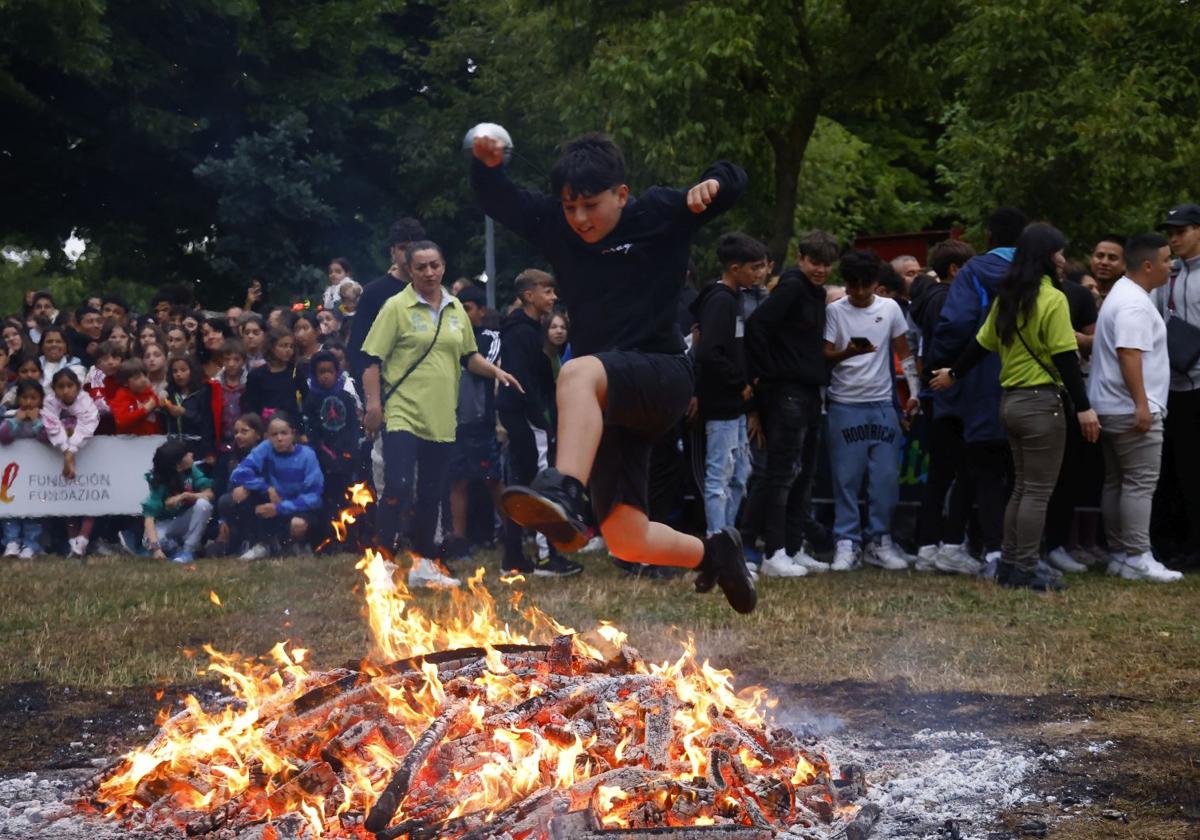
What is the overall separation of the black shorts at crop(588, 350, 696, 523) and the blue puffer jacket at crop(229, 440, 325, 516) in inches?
242

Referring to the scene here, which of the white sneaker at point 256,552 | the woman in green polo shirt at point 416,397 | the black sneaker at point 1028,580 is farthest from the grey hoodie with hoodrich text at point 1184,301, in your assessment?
the white sneaker at point 256,552

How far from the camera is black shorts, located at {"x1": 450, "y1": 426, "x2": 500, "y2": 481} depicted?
12.0 metres

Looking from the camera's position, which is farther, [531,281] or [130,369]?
[130,369]

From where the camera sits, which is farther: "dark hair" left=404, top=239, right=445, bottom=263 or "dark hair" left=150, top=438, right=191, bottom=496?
"dark hair" left=150, top=438, right=191, bottom=496

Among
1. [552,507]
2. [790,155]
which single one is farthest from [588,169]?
[790,155]

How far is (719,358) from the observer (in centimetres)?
1019

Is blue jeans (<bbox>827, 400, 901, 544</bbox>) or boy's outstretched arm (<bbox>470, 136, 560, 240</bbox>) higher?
boy's outstretched arm (<bbox>470, 136, 560, 240</bbox>)

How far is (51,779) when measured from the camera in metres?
5.57

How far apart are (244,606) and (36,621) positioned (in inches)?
47.5

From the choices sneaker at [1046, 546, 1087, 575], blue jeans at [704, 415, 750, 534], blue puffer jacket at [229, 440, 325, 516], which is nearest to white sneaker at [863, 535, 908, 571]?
sneaker at [1046, 546, 1087, 575]

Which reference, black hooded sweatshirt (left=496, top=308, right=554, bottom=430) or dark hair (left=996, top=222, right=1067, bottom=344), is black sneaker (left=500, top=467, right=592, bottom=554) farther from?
black hooded sweatshirt (left=496, top=308, right=554, bottom=430)

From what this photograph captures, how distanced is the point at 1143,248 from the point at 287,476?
261 inches

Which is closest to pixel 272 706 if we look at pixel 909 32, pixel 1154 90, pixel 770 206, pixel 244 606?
pixel 244 606

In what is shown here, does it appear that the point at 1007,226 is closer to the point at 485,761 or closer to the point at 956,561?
the point at 956,561
